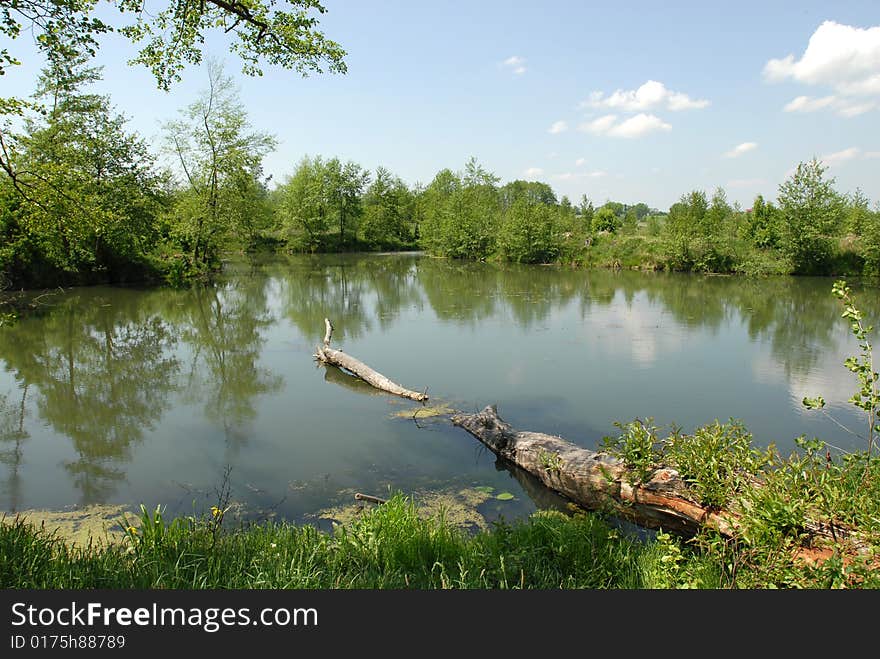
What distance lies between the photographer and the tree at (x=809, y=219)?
2934 cm

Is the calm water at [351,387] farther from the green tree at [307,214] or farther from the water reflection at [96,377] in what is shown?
the green tree at [307,214]

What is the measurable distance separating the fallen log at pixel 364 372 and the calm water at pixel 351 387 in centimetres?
20

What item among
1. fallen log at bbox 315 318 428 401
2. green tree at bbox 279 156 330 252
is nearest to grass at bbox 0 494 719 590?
fallen log at bbox 315 318 428 401

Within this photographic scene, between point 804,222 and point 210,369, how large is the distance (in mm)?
30967

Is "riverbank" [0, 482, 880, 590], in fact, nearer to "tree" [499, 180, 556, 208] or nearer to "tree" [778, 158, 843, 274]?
"tree" [778, 158, 843, 274]

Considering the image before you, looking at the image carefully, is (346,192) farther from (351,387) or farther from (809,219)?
(351,387)

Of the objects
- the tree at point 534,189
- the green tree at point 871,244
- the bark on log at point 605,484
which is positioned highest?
the tree at point 534,189

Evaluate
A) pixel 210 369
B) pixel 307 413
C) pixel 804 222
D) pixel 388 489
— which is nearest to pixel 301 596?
pixel 388 489

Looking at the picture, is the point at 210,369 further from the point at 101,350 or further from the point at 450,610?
the point at 450,610

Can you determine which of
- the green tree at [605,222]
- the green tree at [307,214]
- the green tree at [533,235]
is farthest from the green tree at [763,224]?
the green tree at [307,214]

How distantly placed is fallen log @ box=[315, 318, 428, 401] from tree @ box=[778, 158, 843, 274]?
28234 mm

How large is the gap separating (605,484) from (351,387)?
5.93 metres

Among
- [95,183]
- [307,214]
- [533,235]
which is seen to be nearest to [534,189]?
[307,214]

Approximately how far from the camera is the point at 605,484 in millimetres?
5672
